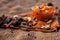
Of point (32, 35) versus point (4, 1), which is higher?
point (4, 1)

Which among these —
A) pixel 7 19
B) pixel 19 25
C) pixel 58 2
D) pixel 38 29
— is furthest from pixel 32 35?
pixel 58 2

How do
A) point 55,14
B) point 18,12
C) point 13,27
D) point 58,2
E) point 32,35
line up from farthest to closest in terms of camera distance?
1. point 58,2
2. point 18,12
3. point 55,14
4. point 13,27
5. point 32,35

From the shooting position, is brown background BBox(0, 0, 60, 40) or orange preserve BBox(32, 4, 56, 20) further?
orange preserve BBox(32, 4, 56, 20)

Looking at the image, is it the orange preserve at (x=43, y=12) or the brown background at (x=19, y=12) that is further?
the orange preserve at (x=43, y=12)

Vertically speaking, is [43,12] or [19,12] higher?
[43,12]

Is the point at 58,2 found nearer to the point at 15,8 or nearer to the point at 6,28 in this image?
the point at 15,8

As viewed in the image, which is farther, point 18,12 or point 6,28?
point 18,12

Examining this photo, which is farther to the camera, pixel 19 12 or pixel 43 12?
pixel 19 12

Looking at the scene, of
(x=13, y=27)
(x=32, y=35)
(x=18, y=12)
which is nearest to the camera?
(x=32, y=35)
